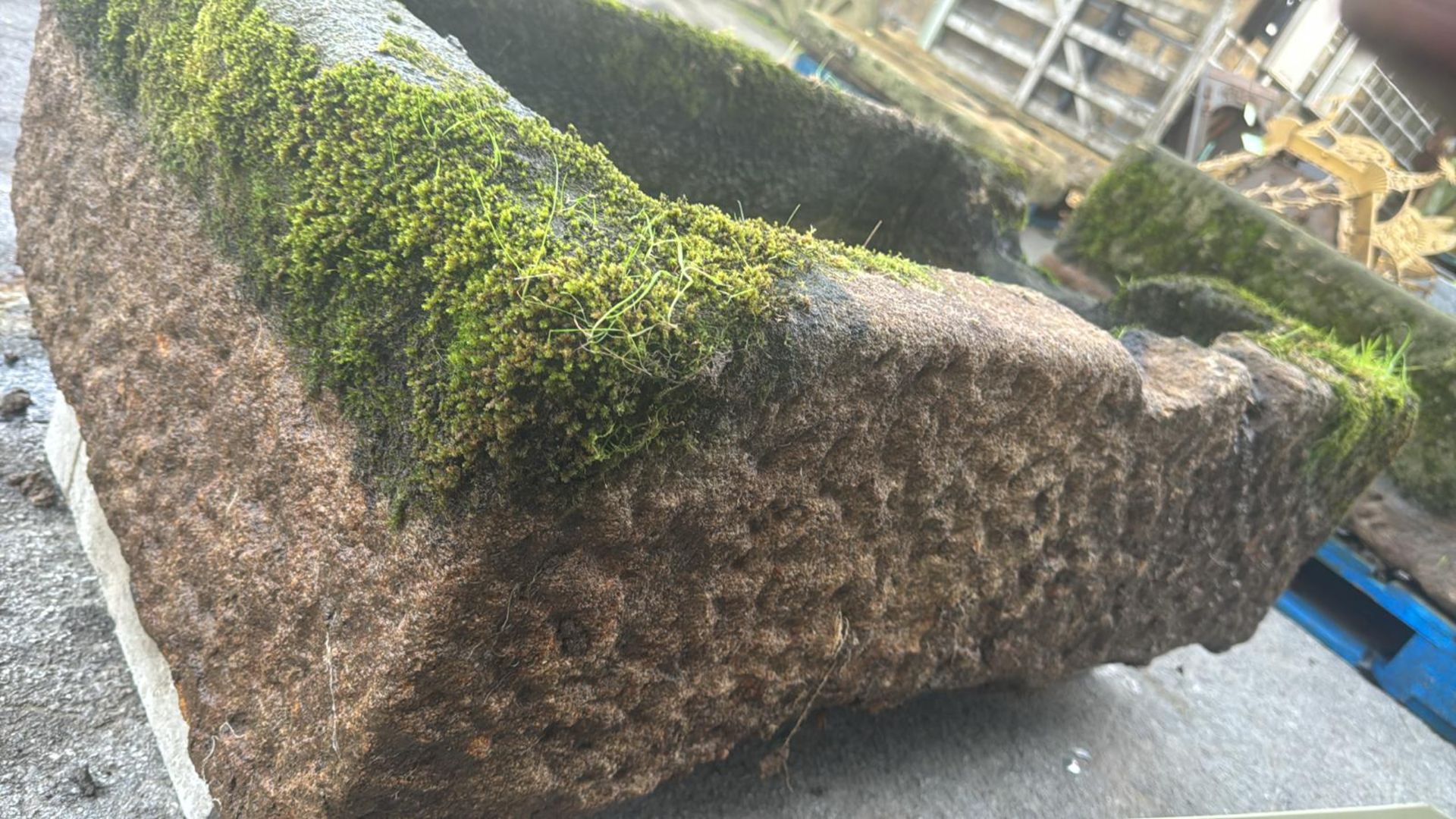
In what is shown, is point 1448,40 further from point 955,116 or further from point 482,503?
point 955,116

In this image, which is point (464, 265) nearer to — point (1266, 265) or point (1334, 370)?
point (1334, 370)

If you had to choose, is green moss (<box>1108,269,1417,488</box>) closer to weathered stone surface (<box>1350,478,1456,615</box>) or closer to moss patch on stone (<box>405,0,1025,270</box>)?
moss patch on stone (<box>405,0,1025,270</box>)

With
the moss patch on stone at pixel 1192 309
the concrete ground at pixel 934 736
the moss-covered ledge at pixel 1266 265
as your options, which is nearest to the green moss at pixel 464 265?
the concrete ground at pixel 934 736

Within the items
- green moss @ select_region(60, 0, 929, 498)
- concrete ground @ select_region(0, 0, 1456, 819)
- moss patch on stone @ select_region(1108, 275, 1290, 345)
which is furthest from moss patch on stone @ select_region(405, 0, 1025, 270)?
concrete ground @ select_region(0, 0, 1456, 819)

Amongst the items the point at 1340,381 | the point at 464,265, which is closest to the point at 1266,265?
the point at 1340,381

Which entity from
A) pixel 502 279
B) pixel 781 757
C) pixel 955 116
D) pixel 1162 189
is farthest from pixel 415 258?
pixel 955 116

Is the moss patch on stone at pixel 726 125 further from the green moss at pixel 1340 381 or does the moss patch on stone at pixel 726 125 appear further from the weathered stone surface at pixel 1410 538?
the weathered stone surface at pixel 1410 538
